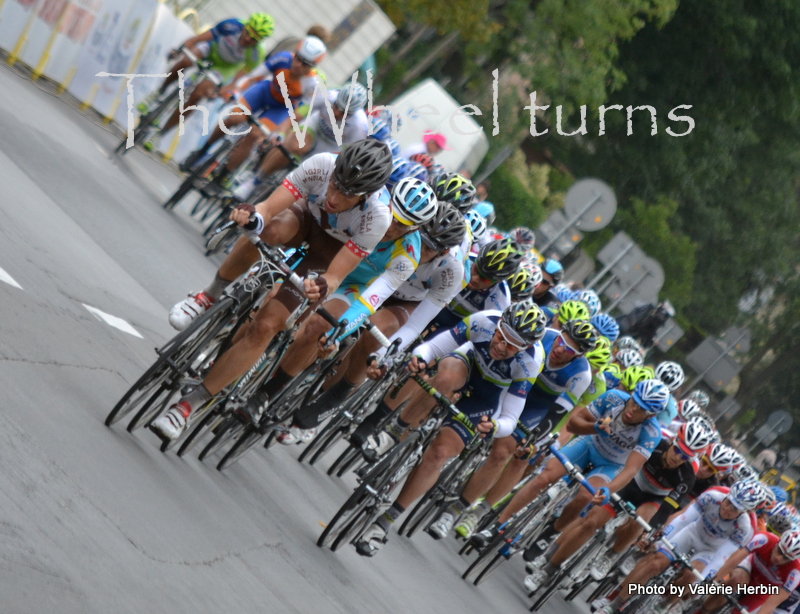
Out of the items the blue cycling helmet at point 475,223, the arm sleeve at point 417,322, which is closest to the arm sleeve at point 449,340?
the arm sleeve at point 417,322

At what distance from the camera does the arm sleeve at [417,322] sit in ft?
30.4

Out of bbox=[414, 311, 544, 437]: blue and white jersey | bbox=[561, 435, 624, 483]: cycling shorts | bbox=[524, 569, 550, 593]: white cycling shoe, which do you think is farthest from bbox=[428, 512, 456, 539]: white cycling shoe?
bbox=[561, 435, 624, 483]: cycling shorts

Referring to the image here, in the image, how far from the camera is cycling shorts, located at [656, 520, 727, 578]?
1314 centimetres

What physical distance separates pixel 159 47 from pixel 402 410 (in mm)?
10779

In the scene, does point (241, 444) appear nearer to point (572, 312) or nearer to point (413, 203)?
point (413, 203)

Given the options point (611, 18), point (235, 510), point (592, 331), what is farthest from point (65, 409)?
point (611, 18)

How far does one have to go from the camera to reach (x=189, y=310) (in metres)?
7.24

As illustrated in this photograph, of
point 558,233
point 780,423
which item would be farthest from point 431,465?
point 780,423

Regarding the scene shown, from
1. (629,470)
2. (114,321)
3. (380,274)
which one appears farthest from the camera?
(629,470)

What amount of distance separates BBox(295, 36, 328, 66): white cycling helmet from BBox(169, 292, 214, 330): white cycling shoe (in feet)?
24.1

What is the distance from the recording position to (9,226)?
9023 mm

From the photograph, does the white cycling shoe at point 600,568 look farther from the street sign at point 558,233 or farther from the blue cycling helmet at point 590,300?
the street sign at point 558,233

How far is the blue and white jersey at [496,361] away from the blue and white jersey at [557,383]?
1395 millimetres

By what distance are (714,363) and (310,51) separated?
2416cm
